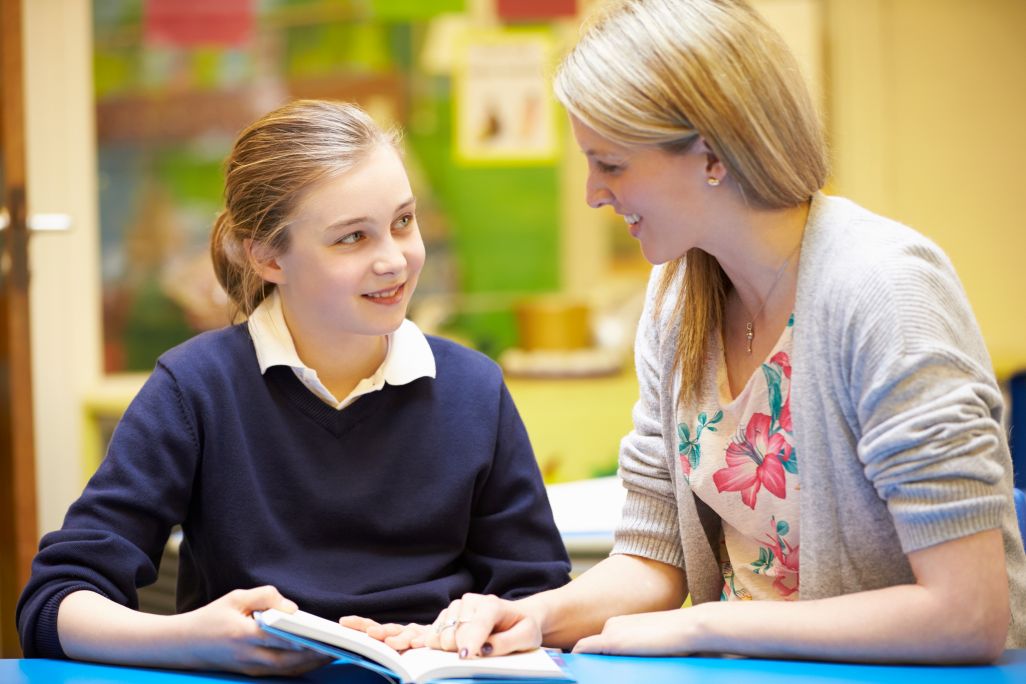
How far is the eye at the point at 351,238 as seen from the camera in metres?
1.50

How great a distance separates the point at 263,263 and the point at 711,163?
59cm

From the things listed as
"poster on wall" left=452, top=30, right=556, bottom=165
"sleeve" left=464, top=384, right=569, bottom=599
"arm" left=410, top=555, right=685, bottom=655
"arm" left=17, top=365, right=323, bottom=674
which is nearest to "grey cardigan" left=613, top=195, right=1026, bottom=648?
"arm" left=410, top=555, right=685, bottom=655

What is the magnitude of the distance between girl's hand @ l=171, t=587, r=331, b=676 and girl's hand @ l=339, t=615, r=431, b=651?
0.08 meters

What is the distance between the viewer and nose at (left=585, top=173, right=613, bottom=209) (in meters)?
1.35

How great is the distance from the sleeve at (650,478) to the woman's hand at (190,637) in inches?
18.2

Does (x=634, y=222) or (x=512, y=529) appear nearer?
(x=634, y=222)

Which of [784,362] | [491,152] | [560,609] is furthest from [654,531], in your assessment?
[491,152]

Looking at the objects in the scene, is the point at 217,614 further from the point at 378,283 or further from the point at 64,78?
the point at 64,78

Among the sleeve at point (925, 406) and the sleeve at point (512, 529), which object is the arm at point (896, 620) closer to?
the sleeve at point (925, 406)

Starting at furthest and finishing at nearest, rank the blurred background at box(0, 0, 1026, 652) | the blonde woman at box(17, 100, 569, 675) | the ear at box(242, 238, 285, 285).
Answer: the blurred background at box(0, 0, 1026, 652), the ear at box(242, 238, 285, 285), the blonde woman at box(17, 100, 569, 675)

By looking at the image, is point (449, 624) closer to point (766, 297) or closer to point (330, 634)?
point (330, 634)

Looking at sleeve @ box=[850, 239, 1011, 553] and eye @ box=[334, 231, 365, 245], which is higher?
eye @ box=[334, 231, 365, 245]

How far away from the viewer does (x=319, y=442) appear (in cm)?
152

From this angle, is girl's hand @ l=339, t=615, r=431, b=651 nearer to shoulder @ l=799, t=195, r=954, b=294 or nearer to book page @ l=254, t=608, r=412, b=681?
book page @ l=254, t=608, r=412, b=681
